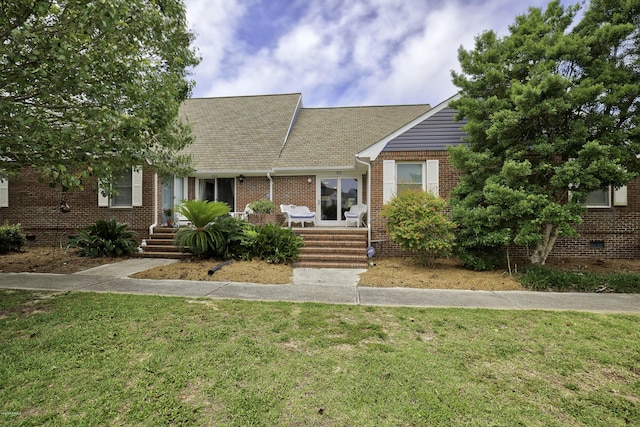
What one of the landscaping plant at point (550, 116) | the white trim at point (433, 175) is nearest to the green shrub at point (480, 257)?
the landscaping plant at point (550, 116)

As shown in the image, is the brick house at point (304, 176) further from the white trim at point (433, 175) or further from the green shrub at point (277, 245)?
the green shrub at point (277, 245)

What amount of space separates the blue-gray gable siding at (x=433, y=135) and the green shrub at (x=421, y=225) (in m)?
2.31

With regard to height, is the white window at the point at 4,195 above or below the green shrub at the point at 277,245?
above

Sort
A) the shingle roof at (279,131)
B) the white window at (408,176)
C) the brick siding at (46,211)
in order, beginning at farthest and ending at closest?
the shingle roof at (279,131) < the brick siding at (46,211) < the white window at (408,176)

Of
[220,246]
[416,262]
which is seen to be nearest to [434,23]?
[416,262]

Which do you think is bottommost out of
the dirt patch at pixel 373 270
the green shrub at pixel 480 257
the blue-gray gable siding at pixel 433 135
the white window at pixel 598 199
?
the dirt patch at pixel 373 270

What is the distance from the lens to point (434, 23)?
9.28 m

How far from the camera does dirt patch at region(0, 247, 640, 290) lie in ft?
20.8

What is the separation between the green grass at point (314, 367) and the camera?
2.19 metres

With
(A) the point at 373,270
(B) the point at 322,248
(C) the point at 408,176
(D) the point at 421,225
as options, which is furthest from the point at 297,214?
(D) the point at 421,225

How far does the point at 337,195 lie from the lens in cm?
1246

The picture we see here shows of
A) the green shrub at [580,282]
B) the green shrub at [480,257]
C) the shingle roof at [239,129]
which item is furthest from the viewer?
the shingle roof at [239,129]

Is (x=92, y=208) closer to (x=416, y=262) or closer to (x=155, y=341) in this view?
(x=155, y=341)

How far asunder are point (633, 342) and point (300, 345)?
3.86m
